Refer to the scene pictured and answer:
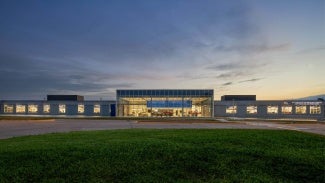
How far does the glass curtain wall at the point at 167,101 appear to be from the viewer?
62.6 meters

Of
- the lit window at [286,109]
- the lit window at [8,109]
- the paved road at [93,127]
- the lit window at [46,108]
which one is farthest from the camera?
the lit window at [8,109]

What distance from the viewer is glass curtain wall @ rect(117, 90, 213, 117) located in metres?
62.6

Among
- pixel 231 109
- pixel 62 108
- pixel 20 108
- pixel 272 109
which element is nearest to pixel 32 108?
pixel 20 108

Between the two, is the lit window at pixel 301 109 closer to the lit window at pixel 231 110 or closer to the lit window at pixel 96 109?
the lit window at pixel 231 110

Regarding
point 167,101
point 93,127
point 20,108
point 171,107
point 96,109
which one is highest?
point 167,101

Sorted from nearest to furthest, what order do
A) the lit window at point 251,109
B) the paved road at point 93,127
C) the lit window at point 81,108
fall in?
the paved road at point 93,127, the lit window at point 251,109, the lit window at point 81,108

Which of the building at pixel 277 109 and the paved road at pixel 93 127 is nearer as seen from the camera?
the paved road at pixel 93 127

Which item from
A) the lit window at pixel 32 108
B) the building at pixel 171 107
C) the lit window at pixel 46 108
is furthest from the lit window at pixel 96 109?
the lit window at pixel 32 108

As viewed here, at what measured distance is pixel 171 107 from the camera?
63.5 m

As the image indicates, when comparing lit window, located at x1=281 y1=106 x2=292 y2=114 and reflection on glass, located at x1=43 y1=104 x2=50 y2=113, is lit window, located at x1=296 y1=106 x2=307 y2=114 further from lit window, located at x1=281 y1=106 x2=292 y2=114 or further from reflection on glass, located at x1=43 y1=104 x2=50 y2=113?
reflection on glass, located at x1=43 y1=104 x2=50 y2=113

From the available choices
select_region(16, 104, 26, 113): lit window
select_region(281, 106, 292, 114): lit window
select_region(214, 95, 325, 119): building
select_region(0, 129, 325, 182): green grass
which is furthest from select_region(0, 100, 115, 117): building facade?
select_region(0, 129, 325, 182): green grass

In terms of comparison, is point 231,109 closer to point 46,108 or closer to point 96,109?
point 96,109

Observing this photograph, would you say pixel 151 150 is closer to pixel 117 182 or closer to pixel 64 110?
pixel 117 182

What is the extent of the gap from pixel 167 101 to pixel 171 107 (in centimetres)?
175
